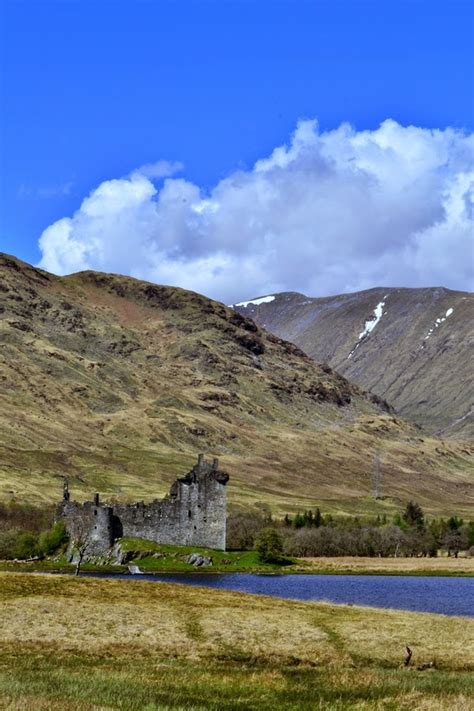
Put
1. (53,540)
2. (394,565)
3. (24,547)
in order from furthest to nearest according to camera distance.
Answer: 1. (394,565)
2. (53,540)
3. (24,547)

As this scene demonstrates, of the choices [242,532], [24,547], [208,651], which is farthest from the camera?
[242,532]

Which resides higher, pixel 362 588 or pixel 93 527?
pixel 93 527

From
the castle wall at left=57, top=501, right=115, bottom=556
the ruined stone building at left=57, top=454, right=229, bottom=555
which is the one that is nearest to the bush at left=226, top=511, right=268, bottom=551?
the ruined stone building at left=57, top=454, right=229, bottom=555

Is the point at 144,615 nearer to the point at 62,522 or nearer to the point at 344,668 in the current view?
the point at 344,668

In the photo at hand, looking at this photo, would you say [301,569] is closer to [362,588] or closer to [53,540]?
[362,588]

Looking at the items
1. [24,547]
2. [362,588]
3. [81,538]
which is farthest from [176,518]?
[362,588]

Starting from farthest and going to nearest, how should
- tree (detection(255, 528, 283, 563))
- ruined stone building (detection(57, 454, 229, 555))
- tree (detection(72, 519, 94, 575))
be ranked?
ruined stone building (detection(57, 454, 229, 555)) → tree (detection(255, 528, 283, 563)) → tree (detection(72, 519, 94, 575))

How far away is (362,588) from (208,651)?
214ft

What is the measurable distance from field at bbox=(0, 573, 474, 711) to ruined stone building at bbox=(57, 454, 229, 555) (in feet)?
269

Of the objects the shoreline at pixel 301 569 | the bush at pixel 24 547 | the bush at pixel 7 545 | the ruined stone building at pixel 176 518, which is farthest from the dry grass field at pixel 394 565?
the bush at pixel 7 545

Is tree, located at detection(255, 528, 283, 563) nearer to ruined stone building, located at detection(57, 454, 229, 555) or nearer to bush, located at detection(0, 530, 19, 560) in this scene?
ruined stone building, located at detection(57, 454, 229, 555)

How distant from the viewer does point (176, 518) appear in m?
156

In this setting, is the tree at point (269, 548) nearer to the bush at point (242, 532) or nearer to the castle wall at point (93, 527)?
the bush at point (242, 532)

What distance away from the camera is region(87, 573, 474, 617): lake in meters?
95.6
